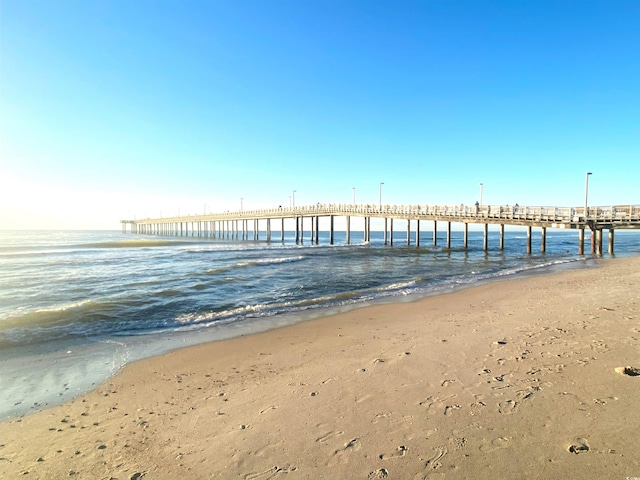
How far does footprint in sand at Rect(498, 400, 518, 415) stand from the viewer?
12.5 feet

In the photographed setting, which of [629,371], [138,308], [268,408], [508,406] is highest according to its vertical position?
[629,371]

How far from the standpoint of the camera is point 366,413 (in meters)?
3.97

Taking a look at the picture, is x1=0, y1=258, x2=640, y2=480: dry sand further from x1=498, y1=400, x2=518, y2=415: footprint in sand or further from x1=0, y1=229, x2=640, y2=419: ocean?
x1=0, y1=229, x2=640, y2=419: ocean

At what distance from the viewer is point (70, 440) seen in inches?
153

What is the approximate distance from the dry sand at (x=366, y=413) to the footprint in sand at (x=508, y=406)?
0.02 metres

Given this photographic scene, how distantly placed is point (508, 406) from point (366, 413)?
1635 mm

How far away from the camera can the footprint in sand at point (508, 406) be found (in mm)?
3803

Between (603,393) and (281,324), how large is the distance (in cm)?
665

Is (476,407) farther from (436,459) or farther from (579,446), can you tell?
(436,459)

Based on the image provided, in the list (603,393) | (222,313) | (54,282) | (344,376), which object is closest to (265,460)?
(344,376)

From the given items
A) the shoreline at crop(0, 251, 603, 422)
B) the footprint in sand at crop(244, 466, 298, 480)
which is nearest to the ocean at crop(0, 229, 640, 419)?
the shoreline at crop(0, 251, 603, 422)

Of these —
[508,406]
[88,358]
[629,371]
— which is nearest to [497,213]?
[629,371]

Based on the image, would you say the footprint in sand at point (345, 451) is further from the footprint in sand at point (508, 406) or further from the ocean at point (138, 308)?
the ocean at point (138, 308)

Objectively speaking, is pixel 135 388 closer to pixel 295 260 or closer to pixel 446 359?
pixel 446 359
